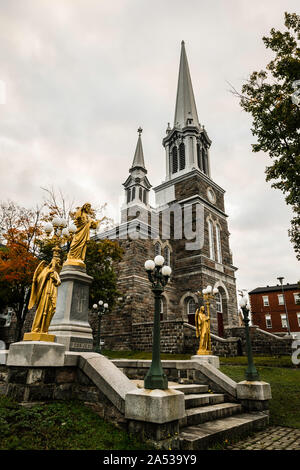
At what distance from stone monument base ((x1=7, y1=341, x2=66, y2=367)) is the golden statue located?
0.23 m

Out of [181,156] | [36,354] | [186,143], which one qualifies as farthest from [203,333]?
[186,143]

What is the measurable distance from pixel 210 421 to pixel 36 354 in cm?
364

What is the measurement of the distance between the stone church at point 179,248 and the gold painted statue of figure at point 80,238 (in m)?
11.9

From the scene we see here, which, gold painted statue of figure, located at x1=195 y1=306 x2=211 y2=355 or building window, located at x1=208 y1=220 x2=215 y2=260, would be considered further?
building window, located at x1=208 y1=220 x2=215 y2=260

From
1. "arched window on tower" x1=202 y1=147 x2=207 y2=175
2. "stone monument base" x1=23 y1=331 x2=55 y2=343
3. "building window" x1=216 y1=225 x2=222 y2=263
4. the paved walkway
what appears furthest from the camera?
"arched window on tower" x1=202 y1=147 x2=207 y2=175

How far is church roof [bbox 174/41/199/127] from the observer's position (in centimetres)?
3462

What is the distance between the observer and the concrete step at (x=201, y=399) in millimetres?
6016

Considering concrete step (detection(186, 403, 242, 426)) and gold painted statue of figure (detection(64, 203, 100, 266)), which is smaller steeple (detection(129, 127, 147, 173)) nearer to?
gold painted statue of figure (detection(64, 203, 100, 266))

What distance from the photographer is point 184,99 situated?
120 feet

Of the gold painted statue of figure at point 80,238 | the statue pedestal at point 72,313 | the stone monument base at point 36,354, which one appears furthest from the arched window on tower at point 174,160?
the stone monument base at point 36,354

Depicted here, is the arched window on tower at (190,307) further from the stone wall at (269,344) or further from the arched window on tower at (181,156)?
the arched window on tower at (181,156)

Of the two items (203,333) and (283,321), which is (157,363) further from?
(283,321)

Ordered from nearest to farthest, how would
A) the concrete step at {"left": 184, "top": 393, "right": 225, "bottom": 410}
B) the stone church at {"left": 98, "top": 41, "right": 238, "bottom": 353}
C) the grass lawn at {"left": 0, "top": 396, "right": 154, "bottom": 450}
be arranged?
the grass lawn at {"left": 0, "top": 396, "right": 154, "bottom": 450} → the concrete step at {"left": 184, "top": 393, "right": 225, "bottom": 410} → the stone church at {"left": 98, "top": 41, "right": 238, "bottom": 353}

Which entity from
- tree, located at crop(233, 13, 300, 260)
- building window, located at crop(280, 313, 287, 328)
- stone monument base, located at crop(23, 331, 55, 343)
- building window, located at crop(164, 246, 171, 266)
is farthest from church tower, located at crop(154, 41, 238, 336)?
building window, located at crop(280, 313, 287, 328)
